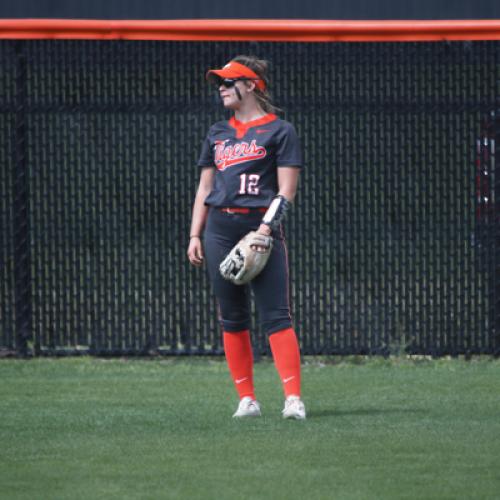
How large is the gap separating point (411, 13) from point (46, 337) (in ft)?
12.1

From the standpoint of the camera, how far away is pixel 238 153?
6734 mm

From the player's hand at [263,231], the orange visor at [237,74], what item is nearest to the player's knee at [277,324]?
the player's hand at [263,231]

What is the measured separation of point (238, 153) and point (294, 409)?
1244mm

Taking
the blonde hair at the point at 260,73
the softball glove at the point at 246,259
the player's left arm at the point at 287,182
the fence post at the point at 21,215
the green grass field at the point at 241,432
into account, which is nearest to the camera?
the green grass field at the point at 241,432

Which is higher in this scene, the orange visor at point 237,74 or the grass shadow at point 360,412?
the orange visor at point 237,74

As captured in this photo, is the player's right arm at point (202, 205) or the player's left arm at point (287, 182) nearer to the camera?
the player's left arm at point (287, 182)

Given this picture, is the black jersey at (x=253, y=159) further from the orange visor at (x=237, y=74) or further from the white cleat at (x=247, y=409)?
the white cleat at (x=247, y=409)

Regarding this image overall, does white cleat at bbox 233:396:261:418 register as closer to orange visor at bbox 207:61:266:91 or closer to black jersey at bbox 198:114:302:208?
black jersey at bbox 198:114:302:208

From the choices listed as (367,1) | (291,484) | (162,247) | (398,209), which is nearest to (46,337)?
(162,247)

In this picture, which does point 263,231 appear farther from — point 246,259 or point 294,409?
point 294,409

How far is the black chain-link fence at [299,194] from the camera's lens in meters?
8.87

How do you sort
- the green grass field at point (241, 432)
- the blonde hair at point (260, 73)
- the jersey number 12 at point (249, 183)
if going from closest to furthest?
1. the green grass field at point (241, 432)
2. the jersey number 12 at point (249, 183)
3. the blonde hair at point (260, 73)

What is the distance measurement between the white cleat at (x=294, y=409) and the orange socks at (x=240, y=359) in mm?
251

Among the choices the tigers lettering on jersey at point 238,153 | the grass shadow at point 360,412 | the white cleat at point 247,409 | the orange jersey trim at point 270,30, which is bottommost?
the grass shadow at point 360,412
